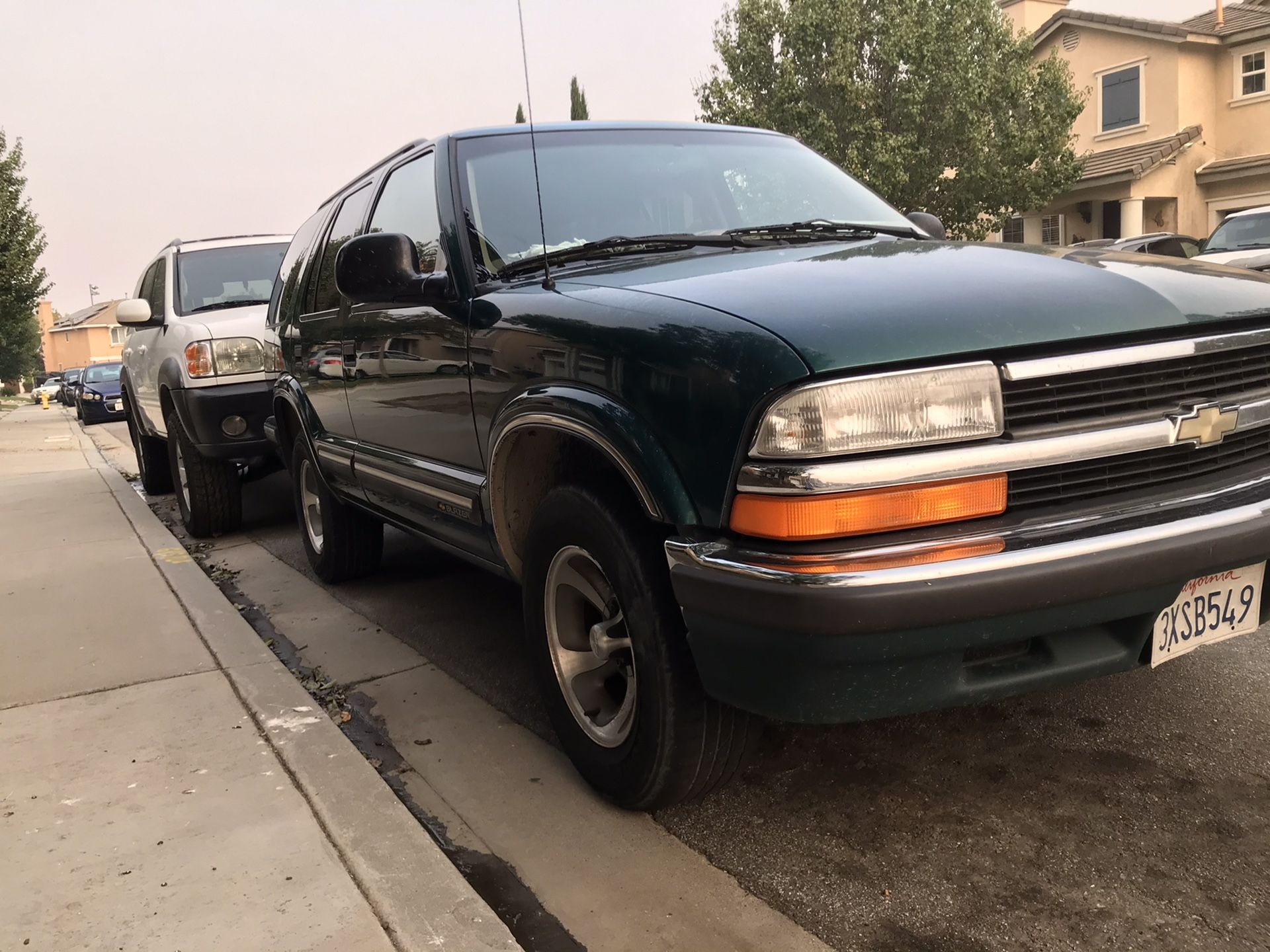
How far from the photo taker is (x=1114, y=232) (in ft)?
88.0

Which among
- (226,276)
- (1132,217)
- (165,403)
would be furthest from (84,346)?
(165,403)

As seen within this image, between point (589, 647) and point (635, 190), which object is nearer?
point (589, 647)

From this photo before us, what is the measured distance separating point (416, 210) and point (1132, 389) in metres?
2.57

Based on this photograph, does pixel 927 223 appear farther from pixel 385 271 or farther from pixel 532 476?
pixel 385 271

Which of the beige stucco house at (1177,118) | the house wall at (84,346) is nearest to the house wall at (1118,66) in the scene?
the beige stucco house at (1177,118)

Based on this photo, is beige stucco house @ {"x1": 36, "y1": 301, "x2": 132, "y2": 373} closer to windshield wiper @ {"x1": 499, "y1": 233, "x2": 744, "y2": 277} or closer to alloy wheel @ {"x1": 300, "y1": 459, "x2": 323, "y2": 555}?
alloy wheel @ {"x1": 300, "y1": 459, "x2": 323, "y2": 555}

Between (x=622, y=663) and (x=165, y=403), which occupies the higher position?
(x=165, y=403)

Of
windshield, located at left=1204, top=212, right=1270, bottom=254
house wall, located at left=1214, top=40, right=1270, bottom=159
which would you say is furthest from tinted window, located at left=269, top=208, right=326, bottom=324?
house wall, located at left=1214, top=40, right=1270, bottom=159

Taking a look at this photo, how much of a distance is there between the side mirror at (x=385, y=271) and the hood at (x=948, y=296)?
0.69m

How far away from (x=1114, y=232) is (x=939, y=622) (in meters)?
27.8

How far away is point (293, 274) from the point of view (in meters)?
5.73

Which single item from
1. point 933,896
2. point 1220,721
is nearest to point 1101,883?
point 933,896

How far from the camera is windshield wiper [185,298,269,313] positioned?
25.3 feet

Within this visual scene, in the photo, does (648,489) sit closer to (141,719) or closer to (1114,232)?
(141,719)
